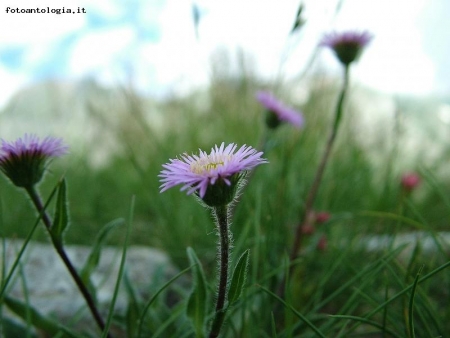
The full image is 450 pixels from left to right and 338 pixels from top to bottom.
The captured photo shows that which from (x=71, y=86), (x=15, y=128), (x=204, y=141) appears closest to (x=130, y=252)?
(x=204, y=141)

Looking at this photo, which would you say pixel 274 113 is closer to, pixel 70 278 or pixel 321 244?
pixel 321 244

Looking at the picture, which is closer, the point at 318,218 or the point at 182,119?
the point at 318,218

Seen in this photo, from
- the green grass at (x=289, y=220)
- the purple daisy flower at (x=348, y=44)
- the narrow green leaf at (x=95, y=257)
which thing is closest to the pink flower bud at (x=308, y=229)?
the green grass at (x=289, y=220)

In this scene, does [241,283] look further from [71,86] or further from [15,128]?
[71,86]

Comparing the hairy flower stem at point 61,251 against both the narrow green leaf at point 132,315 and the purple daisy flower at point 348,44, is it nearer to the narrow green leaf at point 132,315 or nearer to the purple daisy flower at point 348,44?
the narrow green leaf at point 132,315

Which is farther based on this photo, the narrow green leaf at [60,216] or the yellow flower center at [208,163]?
the narrow green leaf at [60,216]

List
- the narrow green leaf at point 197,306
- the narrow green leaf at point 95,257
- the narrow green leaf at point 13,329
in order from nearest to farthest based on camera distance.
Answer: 1. the narrow green leaf at point 197,306
2. the narrow green leaf at point 95,257
3. the narrow green leaf at point 13,329

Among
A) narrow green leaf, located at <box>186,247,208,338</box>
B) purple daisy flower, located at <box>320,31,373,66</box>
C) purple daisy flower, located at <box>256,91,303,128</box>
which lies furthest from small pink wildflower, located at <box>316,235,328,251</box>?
narrow green leaf, located at <box>186,247,208,338</box>
